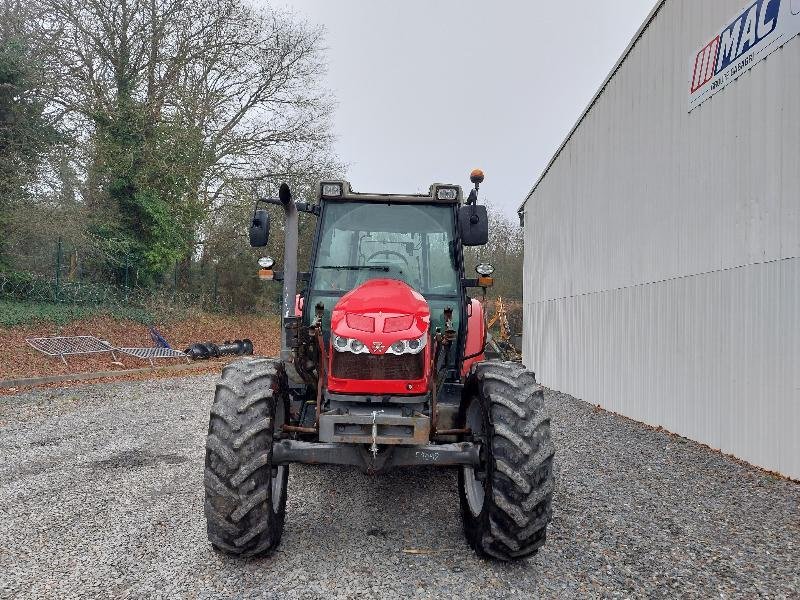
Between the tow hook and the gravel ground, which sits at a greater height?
the tow hook

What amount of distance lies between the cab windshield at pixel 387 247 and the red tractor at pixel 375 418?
0.43 ft

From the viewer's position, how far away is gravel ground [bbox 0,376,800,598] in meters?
3.35

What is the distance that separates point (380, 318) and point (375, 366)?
0.94 feet

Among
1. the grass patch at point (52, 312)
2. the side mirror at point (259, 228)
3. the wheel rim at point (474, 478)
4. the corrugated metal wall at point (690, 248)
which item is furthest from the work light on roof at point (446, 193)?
the grass patch at point (52, 312)

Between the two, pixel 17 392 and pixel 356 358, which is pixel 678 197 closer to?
pixel 356 358

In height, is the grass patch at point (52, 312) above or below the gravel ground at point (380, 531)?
above

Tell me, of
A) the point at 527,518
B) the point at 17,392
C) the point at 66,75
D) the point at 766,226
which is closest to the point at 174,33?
the point at 66,75

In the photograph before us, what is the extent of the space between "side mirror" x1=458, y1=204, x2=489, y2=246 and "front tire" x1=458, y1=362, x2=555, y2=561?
4.19ft

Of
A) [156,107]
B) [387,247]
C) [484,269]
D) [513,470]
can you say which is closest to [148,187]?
[156,107]

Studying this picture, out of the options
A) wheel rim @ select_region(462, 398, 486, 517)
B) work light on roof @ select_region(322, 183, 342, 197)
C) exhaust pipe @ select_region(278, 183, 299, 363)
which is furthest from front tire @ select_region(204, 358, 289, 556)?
work light on roof @ select_region(322, 183, 342, 197)

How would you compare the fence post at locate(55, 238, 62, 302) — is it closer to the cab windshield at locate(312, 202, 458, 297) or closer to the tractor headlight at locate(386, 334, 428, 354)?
the cab windshield at locate(312, 202, 458, 297)

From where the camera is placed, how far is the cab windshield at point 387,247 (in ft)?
15.2

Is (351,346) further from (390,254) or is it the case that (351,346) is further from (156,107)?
(156,107)

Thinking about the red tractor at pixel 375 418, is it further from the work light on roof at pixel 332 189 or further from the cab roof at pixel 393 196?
the work light on roof at pixel 332 189
